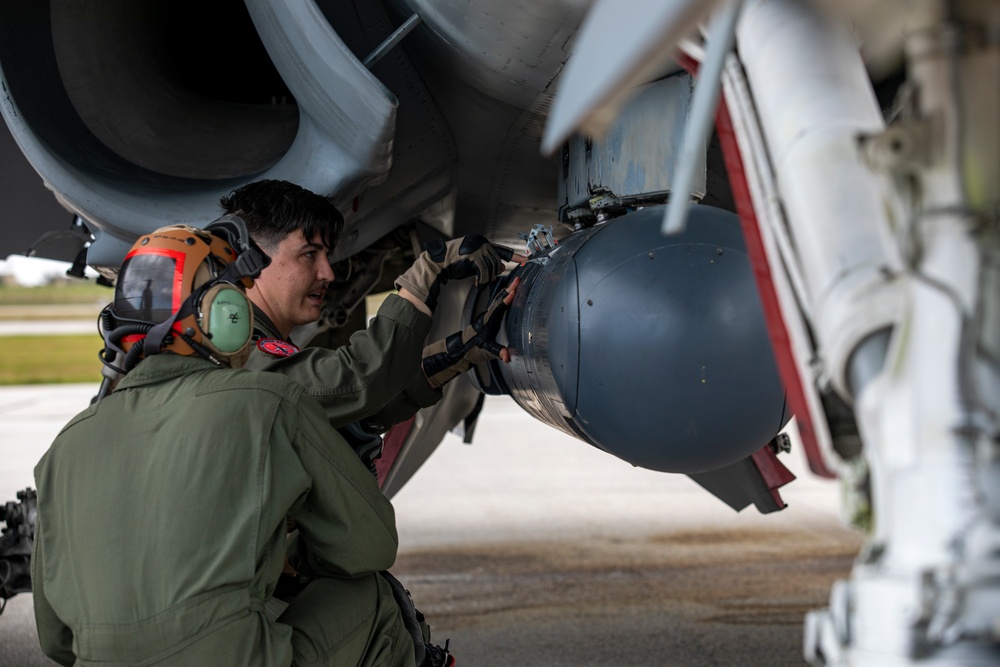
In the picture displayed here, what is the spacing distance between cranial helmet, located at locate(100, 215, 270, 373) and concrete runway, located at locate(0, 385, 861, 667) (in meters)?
2.04

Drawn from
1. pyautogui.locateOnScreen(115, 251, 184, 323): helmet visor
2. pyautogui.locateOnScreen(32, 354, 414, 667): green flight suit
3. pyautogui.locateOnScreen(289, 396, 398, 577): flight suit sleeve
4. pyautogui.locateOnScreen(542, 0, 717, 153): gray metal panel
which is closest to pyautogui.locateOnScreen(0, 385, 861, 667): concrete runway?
pyautogui.locateOnScreen(289, 396, 398, 577): flight suit sleeve

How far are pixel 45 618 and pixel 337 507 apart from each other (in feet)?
2.02

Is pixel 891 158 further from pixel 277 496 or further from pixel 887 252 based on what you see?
pixel 277 496

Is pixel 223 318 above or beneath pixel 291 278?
above

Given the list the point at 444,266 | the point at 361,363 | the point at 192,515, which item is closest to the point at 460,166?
the point at 444,266

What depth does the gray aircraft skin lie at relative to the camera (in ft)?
5.99

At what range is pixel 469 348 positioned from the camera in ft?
7.93

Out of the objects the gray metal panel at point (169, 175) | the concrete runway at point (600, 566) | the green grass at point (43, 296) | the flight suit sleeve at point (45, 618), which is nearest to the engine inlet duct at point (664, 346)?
the gray metal panel at point (169, 175)

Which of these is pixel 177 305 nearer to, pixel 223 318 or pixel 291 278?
pixel 223 318

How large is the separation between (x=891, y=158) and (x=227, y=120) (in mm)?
2358

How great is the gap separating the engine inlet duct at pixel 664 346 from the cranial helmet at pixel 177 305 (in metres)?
0.63

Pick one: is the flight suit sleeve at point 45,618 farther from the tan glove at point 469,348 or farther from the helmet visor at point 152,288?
the tan glove at point 469,348

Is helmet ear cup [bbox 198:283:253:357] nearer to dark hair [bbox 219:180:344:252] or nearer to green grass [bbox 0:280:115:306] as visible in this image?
dark hair [bbox 219:180:344:252]

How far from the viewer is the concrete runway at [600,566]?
11.9 feet
